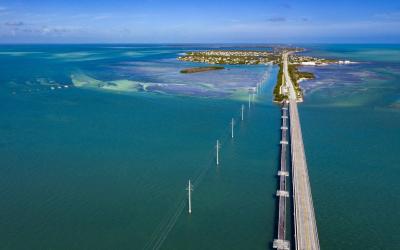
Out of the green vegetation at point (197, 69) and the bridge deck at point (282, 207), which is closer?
the bridge deck at point (282, 207)

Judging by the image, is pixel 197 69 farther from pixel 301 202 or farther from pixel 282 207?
pixel 282 207

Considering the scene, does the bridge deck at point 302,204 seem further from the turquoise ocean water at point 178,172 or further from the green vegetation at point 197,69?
the green vegetation at point 197,69

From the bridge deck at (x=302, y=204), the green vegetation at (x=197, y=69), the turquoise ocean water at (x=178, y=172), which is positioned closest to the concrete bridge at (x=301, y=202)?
the bridge deck at (x=302, y=204)

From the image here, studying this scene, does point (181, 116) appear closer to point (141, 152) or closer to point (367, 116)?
point (141, 152)

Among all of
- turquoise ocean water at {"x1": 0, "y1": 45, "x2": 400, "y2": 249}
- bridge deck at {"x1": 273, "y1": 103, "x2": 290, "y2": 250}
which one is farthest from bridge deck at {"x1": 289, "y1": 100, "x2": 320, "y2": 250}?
turquoise ocean water at {"x1": 0, "y1": 45, "x2": 400, "y2": 249}

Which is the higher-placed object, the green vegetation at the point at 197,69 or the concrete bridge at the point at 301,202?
the green vegetation at the point at 197,69

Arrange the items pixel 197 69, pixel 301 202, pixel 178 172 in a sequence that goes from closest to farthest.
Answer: pixel 301 202
pixel 178 172
pixel 197 69

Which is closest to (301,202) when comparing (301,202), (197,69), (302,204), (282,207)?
A: (301,202)

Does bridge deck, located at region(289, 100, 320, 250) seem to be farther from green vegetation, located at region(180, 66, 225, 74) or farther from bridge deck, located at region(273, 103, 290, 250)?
green vegetation, located at region(180, 66, 225, 74)
